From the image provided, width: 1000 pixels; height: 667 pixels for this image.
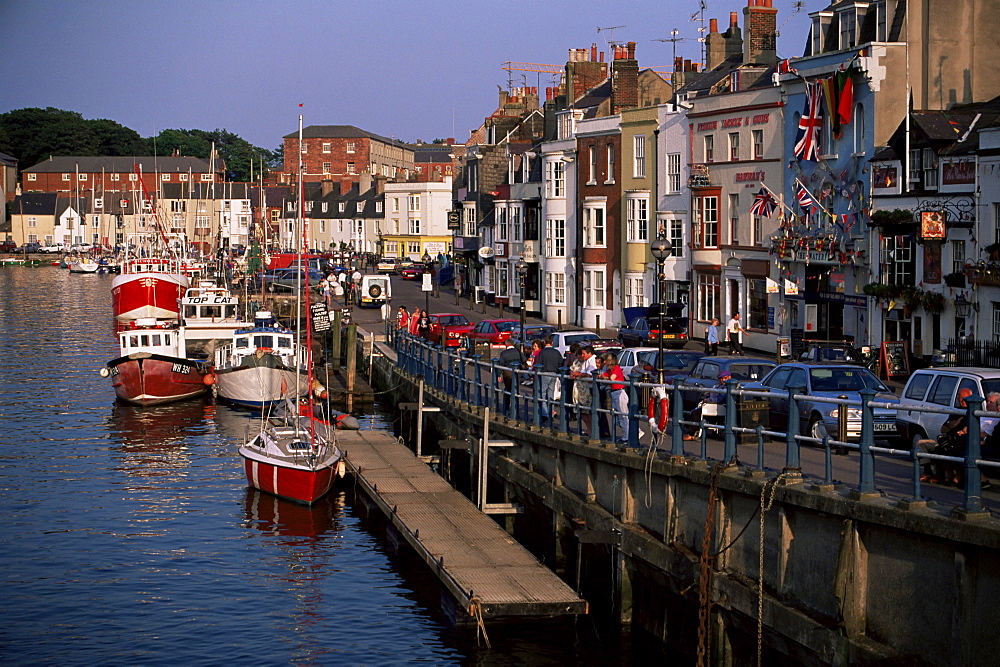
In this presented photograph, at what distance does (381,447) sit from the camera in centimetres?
3931

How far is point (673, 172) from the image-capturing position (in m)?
65.1

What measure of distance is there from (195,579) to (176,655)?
17.1 ft

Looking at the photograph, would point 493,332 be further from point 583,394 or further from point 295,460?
point 583,394

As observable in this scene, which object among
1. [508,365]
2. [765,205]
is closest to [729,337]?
[765,205]

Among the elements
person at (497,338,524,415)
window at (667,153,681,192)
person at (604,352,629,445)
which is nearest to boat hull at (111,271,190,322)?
window at (667,153,681,192)

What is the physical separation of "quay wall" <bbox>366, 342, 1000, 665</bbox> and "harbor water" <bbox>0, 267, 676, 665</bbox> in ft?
5.39

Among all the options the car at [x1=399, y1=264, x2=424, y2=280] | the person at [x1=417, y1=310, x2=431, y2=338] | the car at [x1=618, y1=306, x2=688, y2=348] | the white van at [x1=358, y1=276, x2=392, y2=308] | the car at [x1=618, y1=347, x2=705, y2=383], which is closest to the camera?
the car at [x1=618, y1=347, x2=705, y2=383]

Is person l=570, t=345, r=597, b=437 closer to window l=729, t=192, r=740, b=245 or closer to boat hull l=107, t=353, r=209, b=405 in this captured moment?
window l=729, t=192, r=740, b=245

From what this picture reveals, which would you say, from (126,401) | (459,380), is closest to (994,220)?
(459,380)

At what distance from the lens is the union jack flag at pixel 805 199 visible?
52875 mm

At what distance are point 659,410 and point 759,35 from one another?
4274 centimetres

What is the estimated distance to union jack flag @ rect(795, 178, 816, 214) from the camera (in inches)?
2082

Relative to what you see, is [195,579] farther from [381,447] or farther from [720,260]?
[720,260]

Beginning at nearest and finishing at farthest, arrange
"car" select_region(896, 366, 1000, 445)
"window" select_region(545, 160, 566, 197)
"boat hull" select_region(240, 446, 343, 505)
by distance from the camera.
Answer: "car" select_region(896, 366, 1000, 445), "boat hull" select_region(240, 446, 343, 505), "window" select_region(545, 160, 566, 197)
